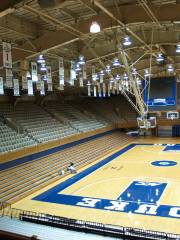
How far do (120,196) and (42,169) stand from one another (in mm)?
6548

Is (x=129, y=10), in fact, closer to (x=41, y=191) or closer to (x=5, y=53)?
(x=5, y=53)

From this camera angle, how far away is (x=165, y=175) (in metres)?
18.7

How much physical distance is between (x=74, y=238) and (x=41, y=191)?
879 centimetres

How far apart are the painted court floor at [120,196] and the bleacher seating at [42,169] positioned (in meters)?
0.77

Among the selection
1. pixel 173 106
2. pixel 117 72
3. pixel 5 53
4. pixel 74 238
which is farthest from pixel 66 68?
pixel 74 238

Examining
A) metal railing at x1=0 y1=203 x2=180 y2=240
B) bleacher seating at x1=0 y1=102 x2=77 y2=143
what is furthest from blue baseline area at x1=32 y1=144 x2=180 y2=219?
bleacher seating at x1=0 y1=102 x2=77 y2=143

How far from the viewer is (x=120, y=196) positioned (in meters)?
14.9

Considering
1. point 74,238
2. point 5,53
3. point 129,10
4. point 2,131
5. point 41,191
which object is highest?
point 129,10

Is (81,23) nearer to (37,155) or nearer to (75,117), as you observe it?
(37,155)

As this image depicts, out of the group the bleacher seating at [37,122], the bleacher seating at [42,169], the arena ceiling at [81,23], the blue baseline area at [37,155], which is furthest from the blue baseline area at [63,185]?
the arena ceiling at [81,23]

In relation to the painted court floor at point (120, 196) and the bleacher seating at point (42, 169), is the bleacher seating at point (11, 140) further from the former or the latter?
the painted court floor at point (120, 196)

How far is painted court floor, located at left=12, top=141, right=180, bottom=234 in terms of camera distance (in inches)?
476

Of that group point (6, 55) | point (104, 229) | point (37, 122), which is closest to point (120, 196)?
point (104, 229)

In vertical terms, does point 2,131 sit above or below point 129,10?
below
